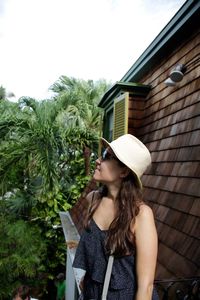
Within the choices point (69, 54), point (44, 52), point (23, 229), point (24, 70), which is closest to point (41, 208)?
point (23, 229)

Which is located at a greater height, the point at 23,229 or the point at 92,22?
the point at 92,22

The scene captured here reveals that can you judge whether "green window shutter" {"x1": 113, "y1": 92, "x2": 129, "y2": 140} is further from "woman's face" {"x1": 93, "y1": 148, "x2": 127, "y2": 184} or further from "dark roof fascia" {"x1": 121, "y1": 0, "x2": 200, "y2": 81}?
"woman's face" {"x1": 93, "y1": 148, "x2": 127, "y2": 184}

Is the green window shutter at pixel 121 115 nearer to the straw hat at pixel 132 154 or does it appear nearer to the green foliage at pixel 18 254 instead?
the straw hat at pixel 132 154

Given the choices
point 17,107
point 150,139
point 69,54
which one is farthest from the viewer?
point 69,54

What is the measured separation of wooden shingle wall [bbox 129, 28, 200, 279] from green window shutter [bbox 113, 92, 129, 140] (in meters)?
0.38

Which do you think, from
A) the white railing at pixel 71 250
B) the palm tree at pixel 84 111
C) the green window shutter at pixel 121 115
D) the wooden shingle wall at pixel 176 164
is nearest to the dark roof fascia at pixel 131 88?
the green window shutter at pixel 121 115

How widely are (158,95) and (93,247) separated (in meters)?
3.04

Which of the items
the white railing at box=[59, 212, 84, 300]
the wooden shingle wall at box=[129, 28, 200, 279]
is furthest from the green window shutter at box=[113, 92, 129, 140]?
Answer: the white railing at box=[59, 212, 84, 300]

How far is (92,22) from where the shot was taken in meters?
21.8

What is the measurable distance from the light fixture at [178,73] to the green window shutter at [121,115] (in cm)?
129

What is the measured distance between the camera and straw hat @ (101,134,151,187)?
1.59 m

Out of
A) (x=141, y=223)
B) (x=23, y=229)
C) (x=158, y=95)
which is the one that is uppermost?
(x=158, y=95)

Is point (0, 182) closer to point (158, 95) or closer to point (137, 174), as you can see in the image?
point (158, 95)

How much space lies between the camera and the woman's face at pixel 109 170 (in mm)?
→ 1626
